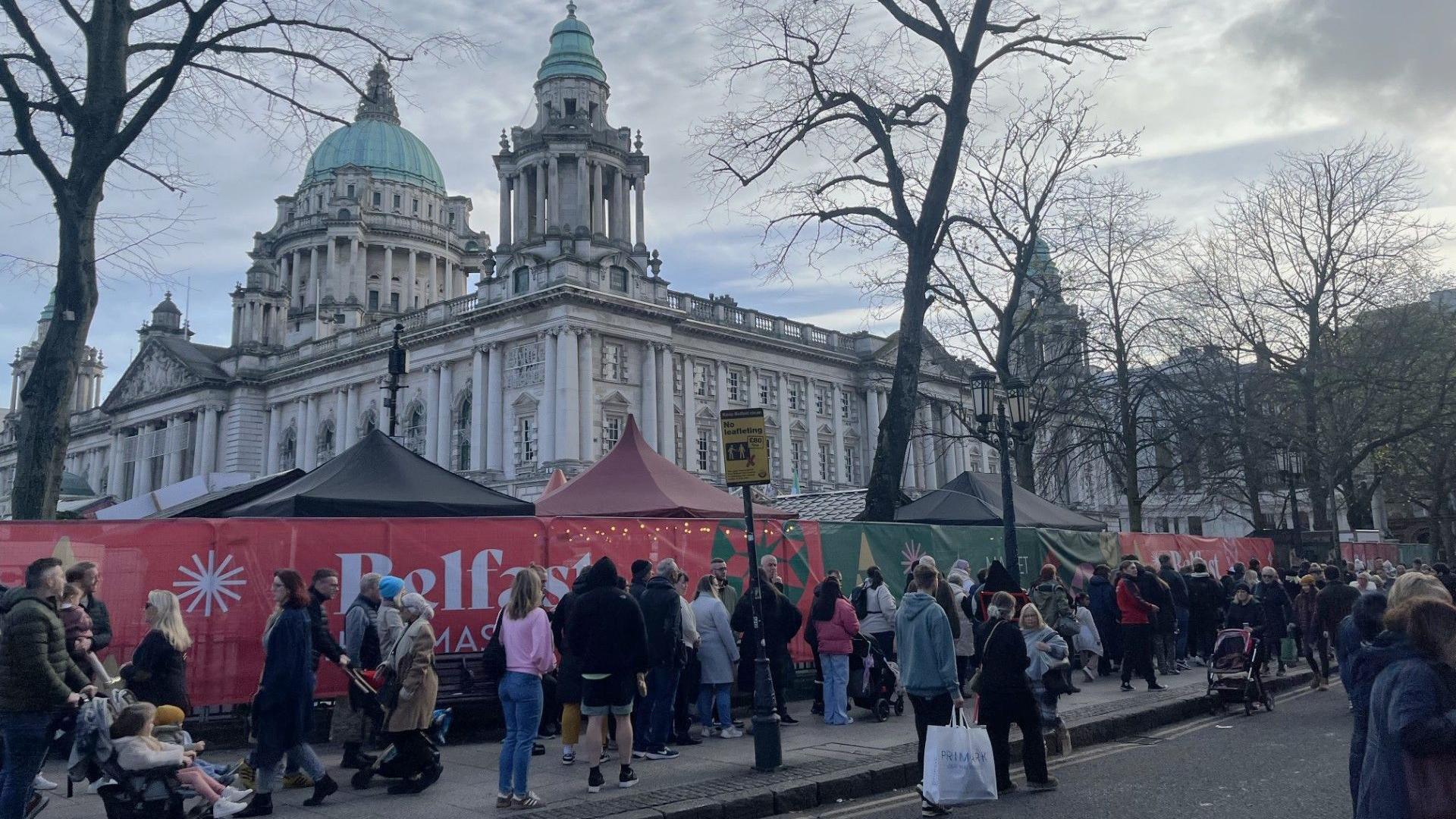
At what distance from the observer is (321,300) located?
3189 inches

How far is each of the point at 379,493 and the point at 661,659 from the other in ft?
17.7

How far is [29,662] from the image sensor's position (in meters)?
6.62

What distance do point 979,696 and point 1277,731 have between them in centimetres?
551

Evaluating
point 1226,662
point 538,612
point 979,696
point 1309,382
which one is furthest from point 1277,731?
point 1309,382

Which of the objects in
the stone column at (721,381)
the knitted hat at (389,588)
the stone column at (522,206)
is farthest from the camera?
the stone column at (522,206)

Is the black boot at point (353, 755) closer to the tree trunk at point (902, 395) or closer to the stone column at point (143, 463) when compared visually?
the tree trunk at point (902, 395)

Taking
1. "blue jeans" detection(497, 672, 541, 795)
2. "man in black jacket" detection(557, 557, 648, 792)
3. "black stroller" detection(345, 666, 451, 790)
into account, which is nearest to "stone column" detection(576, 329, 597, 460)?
"black stroller" detection(345, 666, 451, 790)

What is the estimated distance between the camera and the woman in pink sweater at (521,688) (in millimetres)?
8109

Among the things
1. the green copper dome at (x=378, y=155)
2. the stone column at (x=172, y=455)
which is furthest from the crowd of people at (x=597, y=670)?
the green copper dome at (x=378, y=155)

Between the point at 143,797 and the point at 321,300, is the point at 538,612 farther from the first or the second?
the point at 321,300

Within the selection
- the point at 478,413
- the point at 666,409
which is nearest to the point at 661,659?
the point at 666,409

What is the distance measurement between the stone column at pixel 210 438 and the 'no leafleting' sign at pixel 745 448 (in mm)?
68348

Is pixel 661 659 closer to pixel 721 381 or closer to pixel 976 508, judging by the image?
pixel 976 508

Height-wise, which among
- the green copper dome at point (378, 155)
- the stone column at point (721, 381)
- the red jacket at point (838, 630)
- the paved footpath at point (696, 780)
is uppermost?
the green copper dome at point (378, 155)
